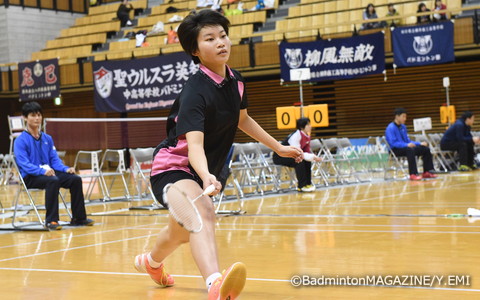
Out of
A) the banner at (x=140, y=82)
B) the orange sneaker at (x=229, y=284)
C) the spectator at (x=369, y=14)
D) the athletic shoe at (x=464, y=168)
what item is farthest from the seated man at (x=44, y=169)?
the spectator at (x=369, y=14)

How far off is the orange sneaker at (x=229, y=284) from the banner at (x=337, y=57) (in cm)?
1467

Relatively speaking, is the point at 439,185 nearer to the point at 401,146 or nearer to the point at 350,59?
the point at 401,146

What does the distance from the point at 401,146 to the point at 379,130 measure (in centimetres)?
738

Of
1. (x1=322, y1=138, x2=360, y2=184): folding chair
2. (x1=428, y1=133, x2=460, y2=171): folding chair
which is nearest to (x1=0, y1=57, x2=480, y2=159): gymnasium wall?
(x1=428, y1=133, x2=460, y2=171): folding chair

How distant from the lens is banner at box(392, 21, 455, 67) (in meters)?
16.8

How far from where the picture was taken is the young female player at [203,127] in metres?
3.39

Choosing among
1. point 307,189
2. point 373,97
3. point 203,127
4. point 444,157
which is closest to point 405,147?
point 307,189

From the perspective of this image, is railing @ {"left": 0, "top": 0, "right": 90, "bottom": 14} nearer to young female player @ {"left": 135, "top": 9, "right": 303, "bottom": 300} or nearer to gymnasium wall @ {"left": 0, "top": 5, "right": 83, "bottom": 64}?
gymnasium wall @ {"left": 0, "top": 5, "right": 83, "bottom": 64}

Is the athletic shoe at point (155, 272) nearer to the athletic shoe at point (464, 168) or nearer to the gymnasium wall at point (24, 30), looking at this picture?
the athletic shoe at point (464, 168)

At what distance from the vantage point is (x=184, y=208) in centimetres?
312

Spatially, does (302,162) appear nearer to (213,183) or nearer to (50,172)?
(50,172)

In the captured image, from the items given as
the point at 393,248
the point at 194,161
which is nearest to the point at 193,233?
the point at 194,161

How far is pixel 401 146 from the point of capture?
13664 mm

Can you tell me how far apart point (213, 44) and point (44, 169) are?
4710 millimetres
